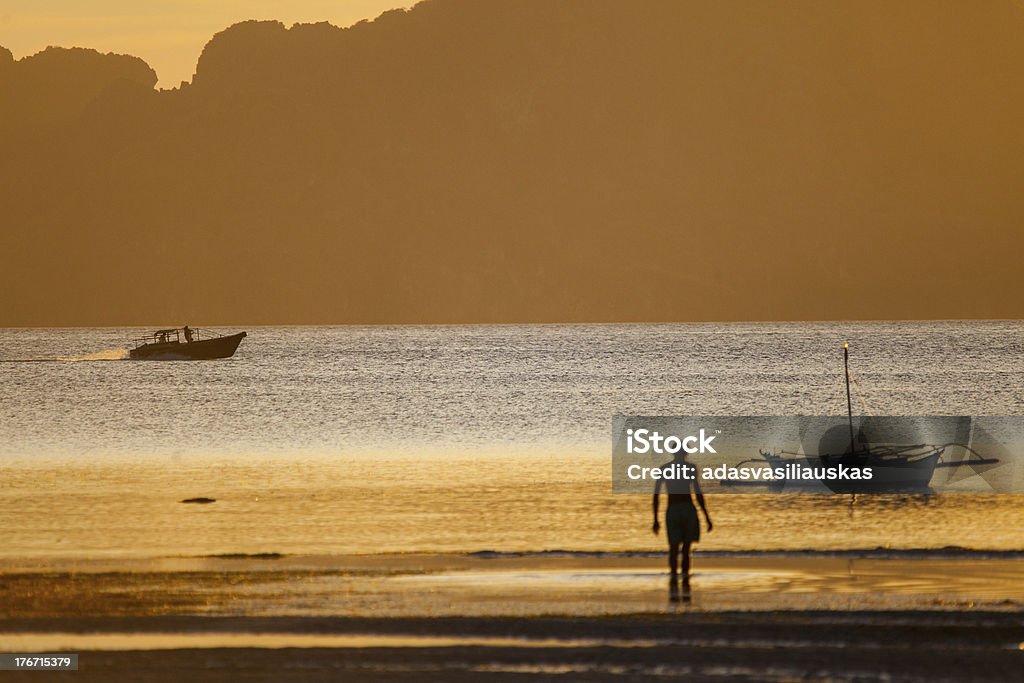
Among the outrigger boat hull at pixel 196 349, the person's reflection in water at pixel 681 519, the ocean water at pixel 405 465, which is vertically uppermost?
the outrigger boat hull at pixel 196 349

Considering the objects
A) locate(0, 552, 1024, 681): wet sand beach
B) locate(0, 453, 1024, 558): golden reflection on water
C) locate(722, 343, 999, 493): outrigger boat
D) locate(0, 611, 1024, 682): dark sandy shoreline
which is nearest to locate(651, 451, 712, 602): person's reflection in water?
locate(0, 552, 1024, 681): wet sand beach

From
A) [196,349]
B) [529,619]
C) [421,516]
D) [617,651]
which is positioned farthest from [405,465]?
[196,349]

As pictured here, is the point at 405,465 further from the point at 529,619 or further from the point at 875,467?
the point at 529,619

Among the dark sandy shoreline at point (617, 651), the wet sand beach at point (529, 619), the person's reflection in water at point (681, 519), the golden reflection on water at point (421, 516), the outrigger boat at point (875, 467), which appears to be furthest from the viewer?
the outrigger boat at point (875, 467)

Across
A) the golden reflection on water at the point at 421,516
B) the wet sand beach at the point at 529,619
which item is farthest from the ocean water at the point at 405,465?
the wet sand beach at the point at 529,619

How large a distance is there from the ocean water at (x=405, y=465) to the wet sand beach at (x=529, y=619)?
4.03m

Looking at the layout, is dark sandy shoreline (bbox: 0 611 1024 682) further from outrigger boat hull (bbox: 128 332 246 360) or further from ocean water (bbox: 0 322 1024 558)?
outrigger boat hull (bbox: 128 332 246 360)

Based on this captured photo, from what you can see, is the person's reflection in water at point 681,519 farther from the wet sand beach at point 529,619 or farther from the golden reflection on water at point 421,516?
the golden reflection on water at point 421,516

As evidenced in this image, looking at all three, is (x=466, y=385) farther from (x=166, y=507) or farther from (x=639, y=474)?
(x=166, y=507)

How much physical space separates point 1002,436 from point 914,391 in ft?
149

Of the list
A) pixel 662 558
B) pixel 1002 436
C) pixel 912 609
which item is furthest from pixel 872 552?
pixel 1002 436

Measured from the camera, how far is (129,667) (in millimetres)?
14328

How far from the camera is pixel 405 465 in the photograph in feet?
166

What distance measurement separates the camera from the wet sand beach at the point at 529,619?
557 inches
